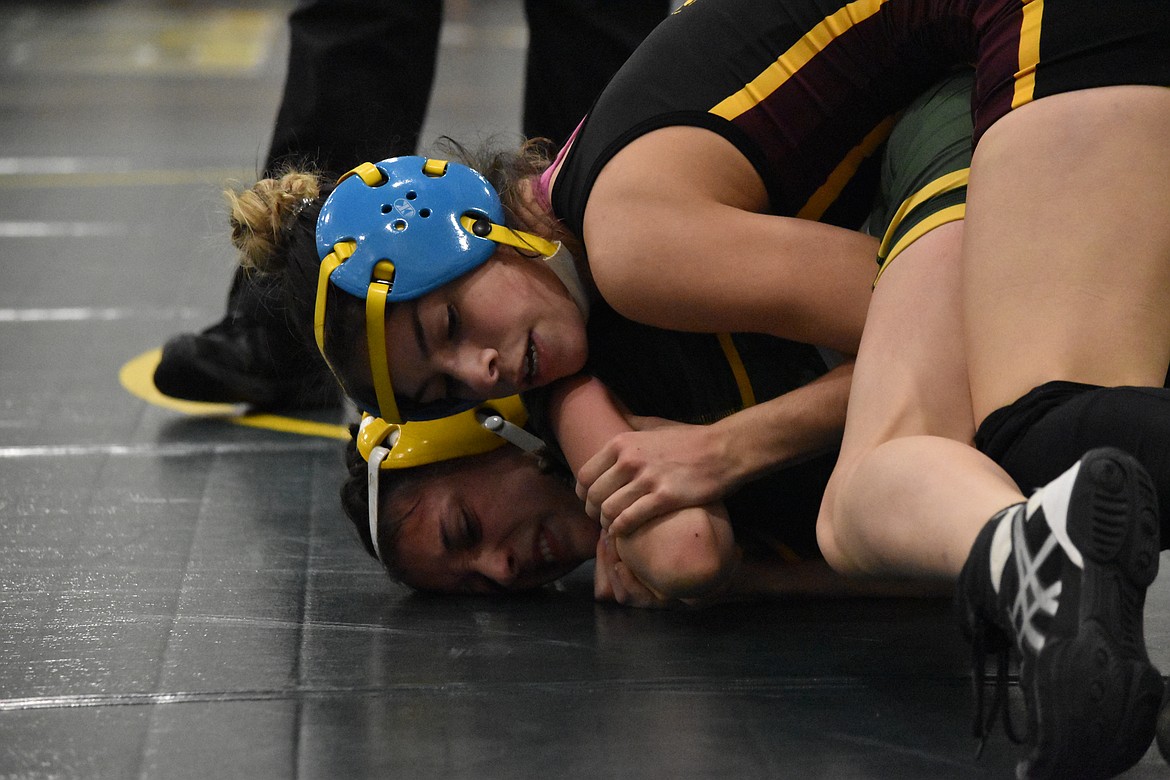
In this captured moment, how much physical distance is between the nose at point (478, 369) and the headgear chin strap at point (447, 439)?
0.47 ft

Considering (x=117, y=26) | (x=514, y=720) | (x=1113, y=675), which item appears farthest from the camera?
(x=117, y=26)

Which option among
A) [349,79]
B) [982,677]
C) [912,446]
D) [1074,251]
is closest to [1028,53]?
[1074,251]

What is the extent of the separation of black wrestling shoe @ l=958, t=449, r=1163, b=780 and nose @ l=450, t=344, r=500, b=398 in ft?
2.59

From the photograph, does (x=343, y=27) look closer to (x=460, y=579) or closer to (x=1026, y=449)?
(x=460, y=579)

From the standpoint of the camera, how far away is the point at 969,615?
51.6 inches

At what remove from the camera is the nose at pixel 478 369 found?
185 centimetres

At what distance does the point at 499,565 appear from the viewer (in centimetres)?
196

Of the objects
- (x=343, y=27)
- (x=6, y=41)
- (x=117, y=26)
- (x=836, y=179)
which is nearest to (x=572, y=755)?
(x=836, y=179)

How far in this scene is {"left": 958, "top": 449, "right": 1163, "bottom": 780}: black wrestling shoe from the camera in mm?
1178

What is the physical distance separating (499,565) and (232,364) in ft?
3.60

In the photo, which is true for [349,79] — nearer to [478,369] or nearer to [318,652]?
[478,369]

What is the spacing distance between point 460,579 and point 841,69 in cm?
85

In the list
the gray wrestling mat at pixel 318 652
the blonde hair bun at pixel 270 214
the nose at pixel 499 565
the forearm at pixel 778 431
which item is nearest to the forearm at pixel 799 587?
the gray wrestling mat at pixel 318 652

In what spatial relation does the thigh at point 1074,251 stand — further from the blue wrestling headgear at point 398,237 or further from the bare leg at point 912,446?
the blue wrestling headgear at point 398,237
